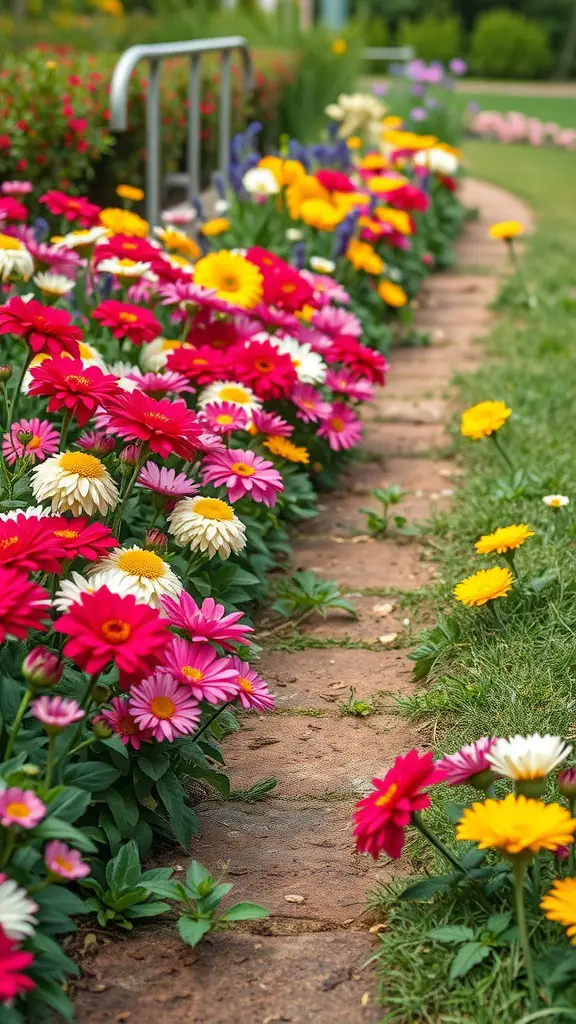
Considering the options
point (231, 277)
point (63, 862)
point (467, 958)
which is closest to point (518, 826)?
point (467, 958)

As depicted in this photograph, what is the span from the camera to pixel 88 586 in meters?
1.89

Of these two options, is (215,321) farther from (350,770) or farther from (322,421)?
(350,770)

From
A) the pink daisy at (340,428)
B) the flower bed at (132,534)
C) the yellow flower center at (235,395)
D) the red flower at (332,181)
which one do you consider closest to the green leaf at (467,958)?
the flower bed at (132,534)

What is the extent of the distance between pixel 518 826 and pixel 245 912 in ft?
1.54

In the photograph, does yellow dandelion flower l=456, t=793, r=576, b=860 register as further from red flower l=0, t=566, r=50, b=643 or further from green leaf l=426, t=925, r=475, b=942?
red flower l=0, t=566, r=50, b=643

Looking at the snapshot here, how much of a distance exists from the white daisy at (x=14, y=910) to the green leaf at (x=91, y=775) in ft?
1.09

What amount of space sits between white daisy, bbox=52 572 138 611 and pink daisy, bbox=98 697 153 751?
7.1 inches

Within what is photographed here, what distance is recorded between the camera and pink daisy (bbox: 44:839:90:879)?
157 cm

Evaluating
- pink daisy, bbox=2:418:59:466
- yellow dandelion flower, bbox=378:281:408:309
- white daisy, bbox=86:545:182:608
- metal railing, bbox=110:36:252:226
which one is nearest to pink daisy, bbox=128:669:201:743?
white daisy, bbox=86:545:182:608

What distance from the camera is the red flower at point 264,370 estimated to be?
10.0 feet

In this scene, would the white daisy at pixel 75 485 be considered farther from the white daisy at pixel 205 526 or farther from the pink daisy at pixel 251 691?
the pink daisy at pixel 251 691

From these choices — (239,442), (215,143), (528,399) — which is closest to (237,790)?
(239,442)

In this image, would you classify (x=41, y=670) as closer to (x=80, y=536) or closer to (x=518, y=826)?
(x=80, y=536)

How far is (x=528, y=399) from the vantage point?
436 centimetres
